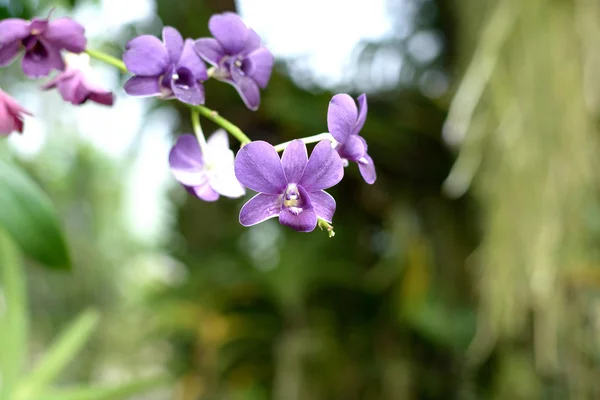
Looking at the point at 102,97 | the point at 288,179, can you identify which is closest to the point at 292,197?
the point at 288,179

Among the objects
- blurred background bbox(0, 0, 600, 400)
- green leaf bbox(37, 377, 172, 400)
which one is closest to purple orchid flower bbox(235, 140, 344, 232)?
green leaf bbox(37, 377, 172, 400)

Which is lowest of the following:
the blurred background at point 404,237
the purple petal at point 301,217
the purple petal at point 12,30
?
the blurred background at point 404,237

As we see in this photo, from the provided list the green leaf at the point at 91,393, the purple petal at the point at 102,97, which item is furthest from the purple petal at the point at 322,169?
the green leaf at the point at 91,393

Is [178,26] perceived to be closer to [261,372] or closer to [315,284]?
[315,284]

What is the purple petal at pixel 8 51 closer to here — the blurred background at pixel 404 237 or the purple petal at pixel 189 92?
the purple petal at pixel 189 92

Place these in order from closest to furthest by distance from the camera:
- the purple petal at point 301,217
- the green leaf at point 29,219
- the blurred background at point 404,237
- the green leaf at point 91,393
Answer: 1. the purple petal at point 301,217
2. the green leaf at point 29,219
3. the green leaf at point 91,393
4. the blurred background at point 404,237

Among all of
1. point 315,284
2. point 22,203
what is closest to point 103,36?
point 315,284

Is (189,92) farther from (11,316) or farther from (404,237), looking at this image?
(404,237)
